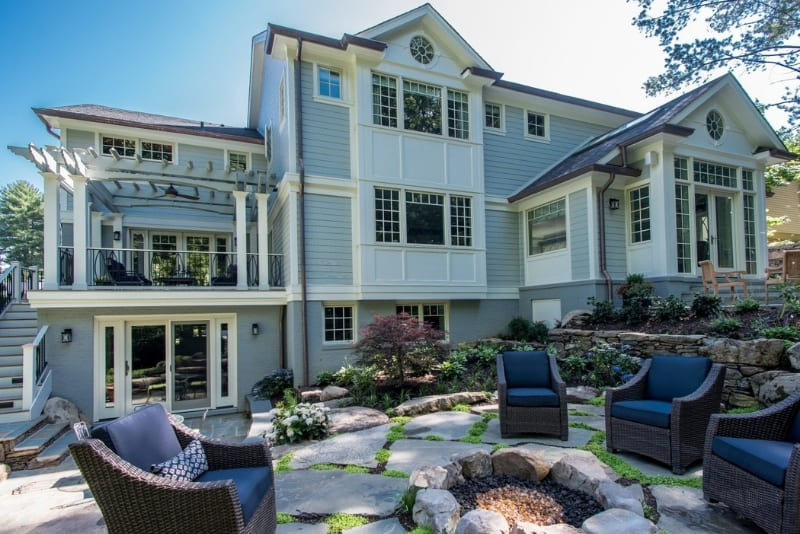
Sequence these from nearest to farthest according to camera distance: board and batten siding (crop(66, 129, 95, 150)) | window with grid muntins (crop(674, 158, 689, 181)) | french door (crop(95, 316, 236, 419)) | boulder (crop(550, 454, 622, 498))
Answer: boulder (crop(550, 454, 622, 498)) → french door (crop(95, 316, 236, 419)) → window with grid muntins (crop(674, 158, 689, 181)) → board and batten siding (crop(66, 129, 95, 150))

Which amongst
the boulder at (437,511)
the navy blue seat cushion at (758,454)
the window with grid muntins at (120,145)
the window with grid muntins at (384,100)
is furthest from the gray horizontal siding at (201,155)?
the navy blue seat cushion at (758,454)

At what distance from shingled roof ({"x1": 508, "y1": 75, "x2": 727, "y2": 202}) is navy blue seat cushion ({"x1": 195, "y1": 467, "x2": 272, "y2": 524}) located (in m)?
9.08

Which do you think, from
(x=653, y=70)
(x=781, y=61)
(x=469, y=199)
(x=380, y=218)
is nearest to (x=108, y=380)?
(x=380, y=218)

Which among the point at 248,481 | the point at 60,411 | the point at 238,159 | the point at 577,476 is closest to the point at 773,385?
the point at 577,476

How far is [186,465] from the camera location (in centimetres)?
299

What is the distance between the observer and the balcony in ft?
29.5

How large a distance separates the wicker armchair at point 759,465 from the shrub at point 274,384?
745 cm

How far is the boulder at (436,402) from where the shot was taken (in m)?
6.46

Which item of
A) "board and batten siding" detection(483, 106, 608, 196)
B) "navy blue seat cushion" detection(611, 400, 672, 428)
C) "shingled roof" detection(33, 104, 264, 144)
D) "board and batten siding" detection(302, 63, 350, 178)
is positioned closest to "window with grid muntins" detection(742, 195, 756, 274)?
"board and batten siding" detection(483, 106, 608, 196)

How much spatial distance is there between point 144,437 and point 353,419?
3.41m

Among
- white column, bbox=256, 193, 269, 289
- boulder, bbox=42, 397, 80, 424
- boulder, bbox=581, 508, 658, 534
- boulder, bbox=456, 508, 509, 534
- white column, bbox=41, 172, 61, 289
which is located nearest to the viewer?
boulder, bbox=581, 508, 658, 534

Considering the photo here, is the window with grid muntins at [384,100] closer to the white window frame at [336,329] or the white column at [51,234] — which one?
the white window frame at [336,329]

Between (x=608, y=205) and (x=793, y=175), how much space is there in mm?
12655

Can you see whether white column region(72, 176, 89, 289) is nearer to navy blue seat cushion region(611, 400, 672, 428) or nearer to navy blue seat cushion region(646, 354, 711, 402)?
navy blue seat cushion region(611, 400, 672, 428)
